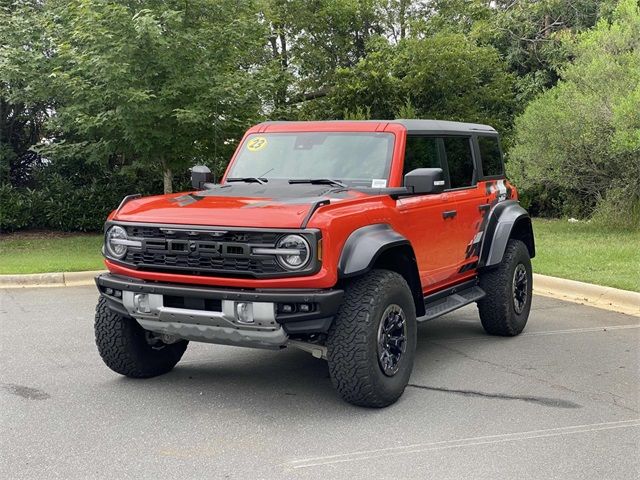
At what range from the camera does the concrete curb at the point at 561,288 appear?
8242 millimetres

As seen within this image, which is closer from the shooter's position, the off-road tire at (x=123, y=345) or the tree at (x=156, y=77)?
the off-road tire at (x=123, y=345)

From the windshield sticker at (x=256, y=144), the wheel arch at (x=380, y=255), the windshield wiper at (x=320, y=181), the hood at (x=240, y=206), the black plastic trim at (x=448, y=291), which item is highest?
the windshield sticker at (x=256, y=144)

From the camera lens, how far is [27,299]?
895 cm

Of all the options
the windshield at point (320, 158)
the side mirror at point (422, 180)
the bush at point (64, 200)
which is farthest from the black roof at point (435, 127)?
the bush at point (64, 200)

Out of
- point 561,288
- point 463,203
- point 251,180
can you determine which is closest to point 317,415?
point 251,180

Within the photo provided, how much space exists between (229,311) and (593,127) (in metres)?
12.2

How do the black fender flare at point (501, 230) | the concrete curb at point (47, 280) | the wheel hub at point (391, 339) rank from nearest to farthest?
the wheel hub at point (391, 339)
the black fender flare at point (501, 230)
the concrete curb at point (47, 280)

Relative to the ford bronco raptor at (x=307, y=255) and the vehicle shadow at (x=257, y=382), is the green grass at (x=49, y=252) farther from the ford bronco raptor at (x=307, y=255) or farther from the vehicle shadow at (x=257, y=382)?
the ford bronco raptor at (x=307, y=255)

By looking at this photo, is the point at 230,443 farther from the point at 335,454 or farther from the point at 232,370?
the point at 232,370

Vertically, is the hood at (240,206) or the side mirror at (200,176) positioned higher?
the side mirror at (200,176)

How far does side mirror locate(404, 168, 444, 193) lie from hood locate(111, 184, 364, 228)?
1.28 ft

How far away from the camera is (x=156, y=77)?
12289 millimetres

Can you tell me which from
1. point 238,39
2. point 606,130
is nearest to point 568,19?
point 606,130

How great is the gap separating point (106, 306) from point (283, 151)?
1.86 m
